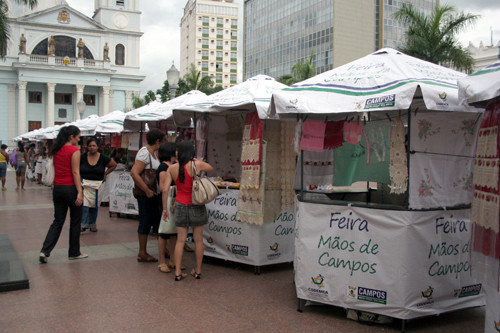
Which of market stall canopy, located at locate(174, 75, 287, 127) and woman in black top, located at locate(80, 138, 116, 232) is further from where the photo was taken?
woman in black top, located at locate(80, 138, 116, 232)

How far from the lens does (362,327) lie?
4574 mm

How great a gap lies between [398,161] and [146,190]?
149 inches

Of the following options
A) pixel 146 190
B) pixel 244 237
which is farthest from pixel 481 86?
pixel 146 190

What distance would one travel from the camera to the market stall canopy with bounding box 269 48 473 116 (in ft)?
14.2

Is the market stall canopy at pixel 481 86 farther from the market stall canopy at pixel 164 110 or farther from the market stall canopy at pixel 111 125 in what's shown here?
the market stall canopy at pixel 111 125

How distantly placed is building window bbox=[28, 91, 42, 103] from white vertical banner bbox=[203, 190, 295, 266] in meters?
59.8

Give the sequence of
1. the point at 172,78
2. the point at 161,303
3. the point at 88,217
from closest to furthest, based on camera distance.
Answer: the point at 161,303, the point at 88,217, the point at 172,78

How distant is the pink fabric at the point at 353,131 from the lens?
5402 millimetres

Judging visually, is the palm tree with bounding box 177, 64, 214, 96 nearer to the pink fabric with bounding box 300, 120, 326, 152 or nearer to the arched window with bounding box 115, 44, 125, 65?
the arched window with bounding box 115, 44, 125, 65

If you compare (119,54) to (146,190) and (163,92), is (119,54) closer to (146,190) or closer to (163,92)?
(163,92)

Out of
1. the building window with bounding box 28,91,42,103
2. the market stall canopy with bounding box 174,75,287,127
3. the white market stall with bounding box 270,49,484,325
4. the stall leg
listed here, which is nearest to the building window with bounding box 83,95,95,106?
the building window with bounding box 28,91,42,103

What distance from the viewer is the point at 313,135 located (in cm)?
549

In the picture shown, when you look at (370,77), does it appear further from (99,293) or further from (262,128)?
(99,293)

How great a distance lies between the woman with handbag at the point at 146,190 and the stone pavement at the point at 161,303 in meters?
0.41
